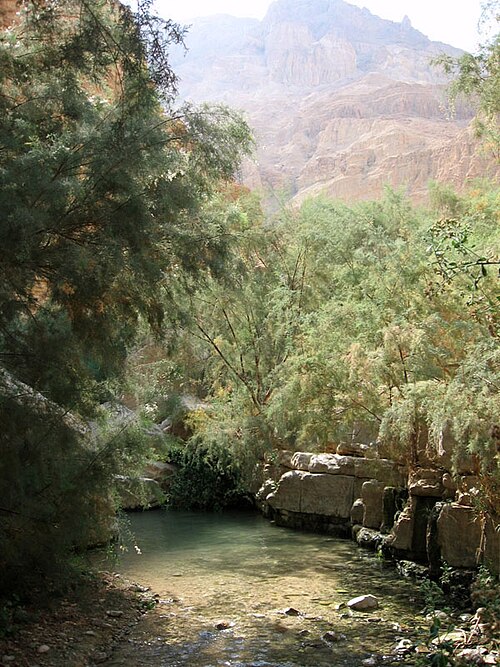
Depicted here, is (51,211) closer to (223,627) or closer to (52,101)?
(52,101)

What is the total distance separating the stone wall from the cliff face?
35.5 feet

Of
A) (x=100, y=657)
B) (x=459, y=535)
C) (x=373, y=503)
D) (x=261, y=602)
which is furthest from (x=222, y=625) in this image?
(x=373, y=503)

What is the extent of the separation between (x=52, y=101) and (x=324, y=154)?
57490 millimetres

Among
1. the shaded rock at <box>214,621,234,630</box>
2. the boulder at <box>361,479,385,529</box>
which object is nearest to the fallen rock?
the shaded rock at <box>214,621,234,630</box>

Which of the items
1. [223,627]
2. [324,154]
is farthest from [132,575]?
[324,154]

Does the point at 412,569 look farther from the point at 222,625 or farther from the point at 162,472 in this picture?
the point at 162,472

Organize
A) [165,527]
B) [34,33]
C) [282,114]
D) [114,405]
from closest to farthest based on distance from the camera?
1. [34,33]
2. [114,405]
3. [165,527]
4. [282,114]

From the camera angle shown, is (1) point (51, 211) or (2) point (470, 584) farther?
(2) point (470, 584)

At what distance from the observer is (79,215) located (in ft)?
20.8

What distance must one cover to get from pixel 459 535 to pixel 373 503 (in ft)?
11.7

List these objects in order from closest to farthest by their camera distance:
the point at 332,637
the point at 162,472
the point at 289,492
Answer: the point at 332,637
the point at 289,492
the point at 162,472

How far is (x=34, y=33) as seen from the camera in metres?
6.74

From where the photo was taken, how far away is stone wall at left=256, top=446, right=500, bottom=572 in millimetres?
9070

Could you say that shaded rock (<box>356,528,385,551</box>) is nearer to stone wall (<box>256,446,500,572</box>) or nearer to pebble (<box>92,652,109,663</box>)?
stone wall (<box>256,446,500,572</box>)
